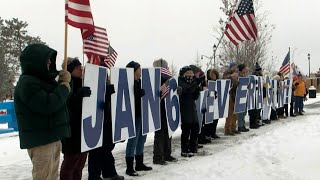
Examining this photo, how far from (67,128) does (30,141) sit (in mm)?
508

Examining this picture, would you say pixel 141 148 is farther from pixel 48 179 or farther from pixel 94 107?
pixel 48 179

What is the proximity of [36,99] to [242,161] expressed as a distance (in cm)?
435

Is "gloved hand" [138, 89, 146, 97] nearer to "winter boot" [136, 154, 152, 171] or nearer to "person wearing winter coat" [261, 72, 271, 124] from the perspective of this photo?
"winter boot" [136, 154, 152, 171]

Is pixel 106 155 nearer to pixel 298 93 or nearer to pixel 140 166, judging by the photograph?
pixel 140 166

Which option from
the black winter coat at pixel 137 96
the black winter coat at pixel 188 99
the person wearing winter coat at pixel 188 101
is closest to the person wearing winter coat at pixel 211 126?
the person wearing winter coat at pixel 188 101

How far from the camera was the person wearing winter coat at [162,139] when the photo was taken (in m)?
7.99

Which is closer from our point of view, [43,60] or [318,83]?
[43,60]

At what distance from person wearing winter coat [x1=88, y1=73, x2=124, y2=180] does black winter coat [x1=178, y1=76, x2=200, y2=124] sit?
2.10 meters

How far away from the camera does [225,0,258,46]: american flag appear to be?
11570 millimetres

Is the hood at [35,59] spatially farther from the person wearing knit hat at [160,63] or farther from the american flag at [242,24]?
the american flag at [242,24]

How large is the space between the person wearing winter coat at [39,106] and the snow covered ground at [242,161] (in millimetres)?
2580

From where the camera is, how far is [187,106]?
865cm

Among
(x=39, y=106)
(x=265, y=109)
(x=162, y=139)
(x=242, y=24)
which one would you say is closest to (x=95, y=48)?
(x=162, y=139)

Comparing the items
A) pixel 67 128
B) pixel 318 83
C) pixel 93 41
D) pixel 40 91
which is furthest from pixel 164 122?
pixel 318 83
